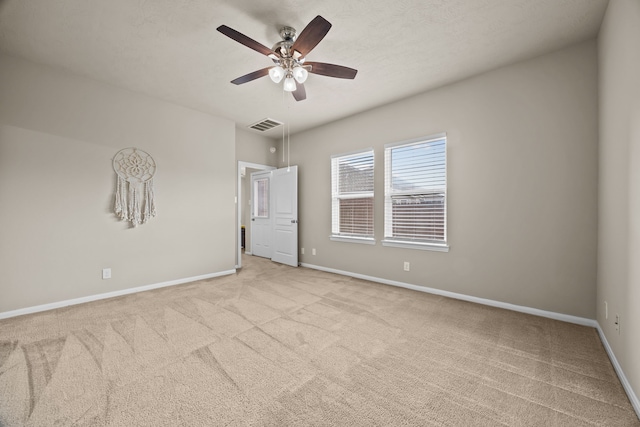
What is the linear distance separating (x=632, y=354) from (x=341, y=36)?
3.16 meters

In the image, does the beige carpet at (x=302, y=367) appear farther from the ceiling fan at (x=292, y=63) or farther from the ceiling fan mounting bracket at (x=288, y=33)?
the ceiling fan mounting bracket at (x=288, y=33)

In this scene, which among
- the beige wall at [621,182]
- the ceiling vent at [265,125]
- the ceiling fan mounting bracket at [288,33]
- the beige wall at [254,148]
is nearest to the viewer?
the beige wall at [621,182]

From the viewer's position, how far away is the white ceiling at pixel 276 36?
2066 mm

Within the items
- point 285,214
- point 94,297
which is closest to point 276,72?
point 285,214

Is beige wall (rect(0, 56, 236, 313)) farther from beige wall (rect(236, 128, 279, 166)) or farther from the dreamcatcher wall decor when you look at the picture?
beige wall (rect(236, 128, 279, 166))

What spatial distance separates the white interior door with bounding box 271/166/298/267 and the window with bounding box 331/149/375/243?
89 centimetres

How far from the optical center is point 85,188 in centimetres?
316

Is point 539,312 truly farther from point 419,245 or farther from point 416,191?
point 416,191

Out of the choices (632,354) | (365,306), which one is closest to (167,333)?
(365,306)

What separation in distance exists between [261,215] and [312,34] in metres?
4.77

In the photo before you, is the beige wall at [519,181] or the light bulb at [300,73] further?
the beige wall at [519,181]

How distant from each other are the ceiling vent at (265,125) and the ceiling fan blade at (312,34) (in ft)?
8.08

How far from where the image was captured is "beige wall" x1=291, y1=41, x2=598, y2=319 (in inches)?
98.3

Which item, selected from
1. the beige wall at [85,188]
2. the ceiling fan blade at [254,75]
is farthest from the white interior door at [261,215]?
the ceiling fan blade at [254,75]
